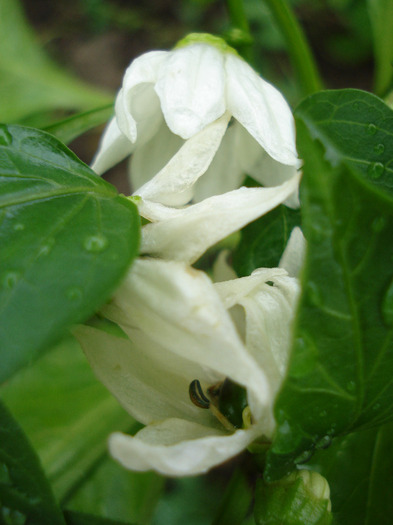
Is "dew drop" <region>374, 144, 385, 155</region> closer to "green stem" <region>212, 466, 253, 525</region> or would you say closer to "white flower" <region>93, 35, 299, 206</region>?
"white flower" <region>93, 35, 299, 206</region>

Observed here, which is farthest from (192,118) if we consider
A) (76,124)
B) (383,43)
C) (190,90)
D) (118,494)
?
(118,494)

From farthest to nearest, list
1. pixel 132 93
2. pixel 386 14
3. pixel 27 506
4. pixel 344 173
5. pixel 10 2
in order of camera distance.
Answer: pixel 10 2, pixel 386 14, pixel 132 93, pixel 27 506, pixel 344 173

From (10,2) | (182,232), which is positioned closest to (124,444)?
(182,232)

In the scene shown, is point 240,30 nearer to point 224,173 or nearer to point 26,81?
point 224,173

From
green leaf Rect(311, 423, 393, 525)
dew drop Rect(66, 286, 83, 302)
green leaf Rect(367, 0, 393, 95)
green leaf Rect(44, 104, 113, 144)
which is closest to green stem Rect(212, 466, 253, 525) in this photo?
green leaf Rect(311, 423, 393, 525)

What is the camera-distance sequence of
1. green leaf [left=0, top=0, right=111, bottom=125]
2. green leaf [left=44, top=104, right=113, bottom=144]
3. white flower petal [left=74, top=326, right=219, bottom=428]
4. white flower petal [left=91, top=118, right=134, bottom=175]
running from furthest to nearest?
green leaf [left=0, top=0, right=111, bottom=125] < green leaf [left=44, top=104, right=113, bottom=144] < white flower petal [left=91, top=118, right=134, bottom=175] < white flower petal [left=74, top=326, right=219, bottom=428]

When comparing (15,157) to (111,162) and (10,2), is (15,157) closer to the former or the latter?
(111,162)
